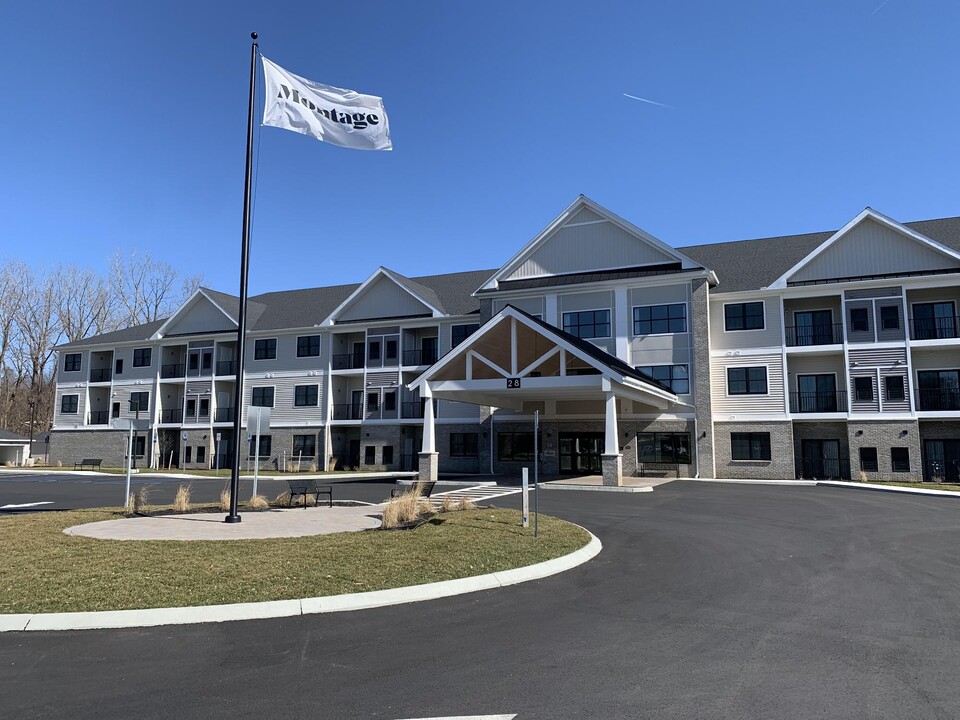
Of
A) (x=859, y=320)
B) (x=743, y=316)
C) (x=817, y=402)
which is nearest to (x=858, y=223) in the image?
(x=859, y=320)

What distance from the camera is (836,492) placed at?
24.2 metres

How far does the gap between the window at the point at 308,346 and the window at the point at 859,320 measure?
3043cm

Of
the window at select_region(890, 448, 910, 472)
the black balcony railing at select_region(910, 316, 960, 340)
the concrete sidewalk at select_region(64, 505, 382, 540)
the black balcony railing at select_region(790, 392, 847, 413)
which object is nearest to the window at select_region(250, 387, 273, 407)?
the concrete sidewalk at select_region(64, 505, 382, 540)

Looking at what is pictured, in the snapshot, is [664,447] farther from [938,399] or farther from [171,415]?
[171,415]

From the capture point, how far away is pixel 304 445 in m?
42.7

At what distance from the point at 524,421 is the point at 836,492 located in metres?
15.3

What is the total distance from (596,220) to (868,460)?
56.6 feet

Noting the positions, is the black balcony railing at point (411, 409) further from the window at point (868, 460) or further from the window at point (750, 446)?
the window at point (868, 460)

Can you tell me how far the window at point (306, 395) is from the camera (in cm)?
4297

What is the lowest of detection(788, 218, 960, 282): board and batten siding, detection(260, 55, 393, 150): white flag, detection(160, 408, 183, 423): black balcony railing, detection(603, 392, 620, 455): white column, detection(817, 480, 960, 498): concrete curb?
detection(817, 480, 960, 498): concrete curb

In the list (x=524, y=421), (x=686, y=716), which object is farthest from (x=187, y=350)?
(x=686, y=716)

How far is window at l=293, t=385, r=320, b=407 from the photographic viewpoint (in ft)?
141

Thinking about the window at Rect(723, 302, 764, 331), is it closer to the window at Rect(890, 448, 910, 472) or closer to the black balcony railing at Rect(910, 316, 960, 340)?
the black balcony railing at Rect(910, 316, 960, 340)

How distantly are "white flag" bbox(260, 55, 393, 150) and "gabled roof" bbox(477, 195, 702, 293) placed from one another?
68.9ft
